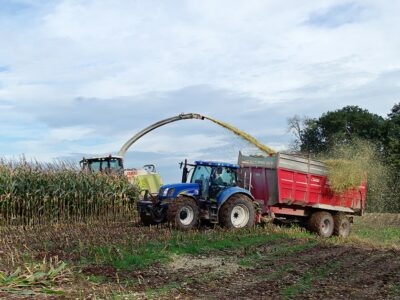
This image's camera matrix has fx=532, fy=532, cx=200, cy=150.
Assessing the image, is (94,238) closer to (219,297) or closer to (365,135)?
(219,297)

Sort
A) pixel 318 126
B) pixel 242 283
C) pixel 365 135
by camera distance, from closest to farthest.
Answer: pixel 242 283 → pixel 365 135 → pixel 318 126

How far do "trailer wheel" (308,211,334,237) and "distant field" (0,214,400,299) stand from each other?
1.83 metres

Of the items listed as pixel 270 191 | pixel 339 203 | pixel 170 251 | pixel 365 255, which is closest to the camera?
pixel 170 251

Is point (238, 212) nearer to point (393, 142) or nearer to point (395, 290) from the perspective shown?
point (395, 290)

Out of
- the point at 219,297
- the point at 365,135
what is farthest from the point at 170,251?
the point at 365,135

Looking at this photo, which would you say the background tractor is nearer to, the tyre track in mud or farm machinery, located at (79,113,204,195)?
farm machinery, located at (79,113,204,195)

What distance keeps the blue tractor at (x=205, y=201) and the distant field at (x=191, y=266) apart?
43cm

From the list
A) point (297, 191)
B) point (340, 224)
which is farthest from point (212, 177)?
point (340, 224)

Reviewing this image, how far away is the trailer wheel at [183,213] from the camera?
12773 mm

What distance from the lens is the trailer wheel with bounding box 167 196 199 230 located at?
41.9ft

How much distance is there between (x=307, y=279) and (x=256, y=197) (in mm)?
6421

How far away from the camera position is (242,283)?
7820mm

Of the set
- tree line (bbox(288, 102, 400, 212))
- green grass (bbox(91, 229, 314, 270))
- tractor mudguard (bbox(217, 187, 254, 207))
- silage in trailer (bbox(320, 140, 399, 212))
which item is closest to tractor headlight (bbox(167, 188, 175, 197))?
tractor mudguard (bbox(217, 187, 254, 207))

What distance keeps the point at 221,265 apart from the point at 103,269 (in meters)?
1.99
